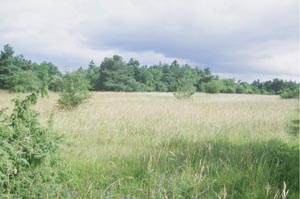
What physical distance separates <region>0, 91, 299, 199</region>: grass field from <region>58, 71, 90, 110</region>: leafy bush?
464 cm

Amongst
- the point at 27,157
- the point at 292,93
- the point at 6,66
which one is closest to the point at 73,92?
the point at 27,157

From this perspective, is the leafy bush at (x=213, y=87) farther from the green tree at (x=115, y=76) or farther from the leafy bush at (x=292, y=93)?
the leafy bush at (x=292, y=93)

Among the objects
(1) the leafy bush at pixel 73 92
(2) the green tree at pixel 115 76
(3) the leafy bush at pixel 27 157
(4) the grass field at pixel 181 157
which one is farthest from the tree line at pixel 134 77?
(3) the leafy bush at pixel 27 157

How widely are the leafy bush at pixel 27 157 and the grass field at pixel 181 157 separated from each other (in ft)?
1.22

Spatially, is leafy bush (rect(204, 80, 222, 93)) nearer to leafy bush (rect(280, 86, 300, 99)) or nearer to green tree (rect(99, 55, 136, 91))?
green tree (rect(99, 55, 136, 91))

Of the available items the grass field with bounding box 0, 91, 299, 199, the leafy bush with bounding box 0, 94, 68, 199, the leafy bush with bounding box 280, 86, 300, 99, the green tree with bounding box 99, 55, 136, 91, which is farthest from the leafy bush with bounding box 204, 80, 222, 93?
the leafy bush with bounding box 0, 94, 68, 199

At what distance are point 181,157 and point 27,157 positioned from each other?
2470 mm

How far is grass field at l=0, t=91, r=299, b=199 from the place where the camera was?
11.0 ft

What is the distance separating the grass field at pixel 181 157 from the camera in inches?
132

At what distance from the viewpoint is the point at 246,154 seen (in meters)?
4.56

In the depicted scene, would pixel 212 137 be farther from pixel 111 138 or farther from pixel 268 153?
pixel 111 138

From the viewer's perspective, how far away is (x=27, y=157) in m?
2.73

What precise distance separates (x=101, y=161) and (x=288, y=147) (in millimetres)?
2617

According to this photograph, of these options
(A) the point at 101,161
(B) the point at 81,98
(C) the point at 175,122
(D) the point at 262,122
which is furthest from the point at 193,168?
(B) the point at 81,98
